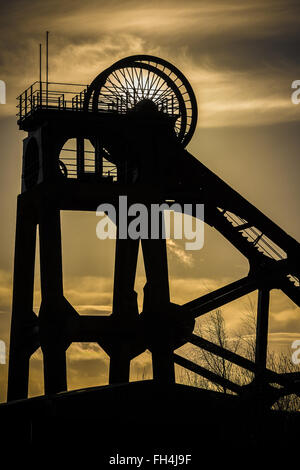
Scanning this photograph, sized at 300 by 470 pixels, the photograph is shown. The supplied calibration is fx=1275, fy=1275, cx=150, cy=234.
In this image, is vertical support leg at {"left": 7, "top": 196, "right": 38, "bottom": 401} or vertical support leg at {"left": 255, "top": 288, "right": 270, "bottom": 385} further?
vertical support leg at {"left": 7, "top": 196, "right": 38, "bottom": 401}

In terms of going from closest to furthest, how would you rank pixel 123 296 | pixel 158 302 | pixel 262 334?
pixel 158 302 → pixel 123 296 → pixel 262 334

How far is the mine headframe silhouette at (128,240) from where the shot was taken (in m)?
52.2

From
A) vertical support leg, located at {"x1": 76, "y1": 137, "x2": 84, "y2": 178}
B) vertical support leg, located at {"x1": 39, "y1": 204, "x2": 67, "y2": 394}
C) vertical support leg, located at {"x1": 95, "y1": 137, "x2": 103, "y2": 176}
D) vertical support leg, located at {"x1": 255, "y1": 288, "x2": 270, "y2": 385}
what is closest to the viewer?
vertical support leg, located at {"x1": 39, "y1": 204, "x2": 67, "y2": 394}

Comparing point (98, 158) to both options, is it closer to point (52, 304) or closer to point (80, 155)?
point (80, 155)

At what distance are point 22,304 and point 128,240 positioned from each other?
17.9 feet

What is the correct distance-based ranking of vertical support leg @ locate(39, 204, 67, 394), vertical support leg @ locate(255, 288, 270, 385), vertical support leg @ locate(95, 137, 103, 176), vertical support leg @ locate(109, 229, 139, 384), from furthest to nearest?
vertical support leg @ locate(95, 137, 103, 176) < vertical support leg @ locate(109, 229, 139, 384) < vertical support leg @ locate(255, 288, 270, 385) < vertical support leg @ locate(39, 204, 67, 394)

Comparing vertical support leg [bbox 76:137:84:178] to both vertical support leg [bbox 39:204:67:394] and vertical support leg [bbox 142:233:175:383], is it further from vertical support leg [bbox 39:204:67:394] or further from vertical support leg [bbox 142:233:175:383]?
vertical support leg [bbox 142:233:175:383]

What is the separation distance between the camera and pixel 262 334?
55.3 meters

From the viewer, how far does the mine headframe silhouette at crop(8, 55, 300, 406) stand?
5225 centimetres

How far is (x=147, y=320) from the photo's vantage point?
53.3 m

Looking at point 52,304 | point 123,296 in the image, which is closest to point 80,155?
point 123,296

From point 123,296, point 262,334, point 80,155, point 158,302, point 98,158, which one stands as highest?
point 98,158

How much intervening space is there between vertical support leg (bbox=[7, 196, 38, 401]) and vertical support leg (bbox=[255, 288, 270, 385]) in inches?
386

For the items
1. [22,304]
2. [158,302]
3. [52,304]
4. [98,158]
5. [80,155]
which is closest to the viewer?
[52,304]
